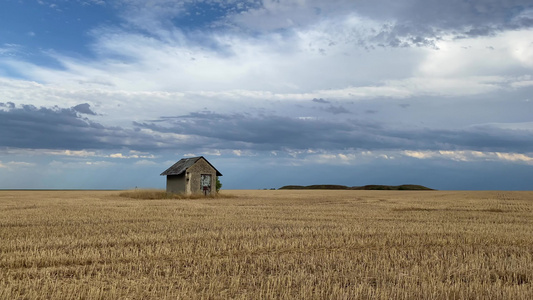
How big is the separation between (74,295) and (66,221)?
13.3 metres

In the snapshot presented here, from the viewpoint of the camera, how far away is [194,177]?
46.2 meters

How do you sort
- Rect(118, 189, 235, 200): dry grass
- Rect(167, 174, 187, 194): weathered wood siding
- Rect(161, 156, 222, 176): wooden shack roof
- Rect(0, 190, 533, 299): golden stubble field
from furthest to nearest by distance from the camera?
Rect(161, 156, 222, 176): wooden shack roof < Rect(167, 174, 187, 194): weathered wood siding < Rect(118, 189, 235, 200): dry grass < Rect(0, 190, 533, 299): golden stubble field

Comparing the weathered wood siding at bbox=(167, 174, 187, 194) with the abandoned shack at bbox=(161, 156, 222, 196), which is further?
the weathered wood siding at bbox=(167, 174, 187, 194)

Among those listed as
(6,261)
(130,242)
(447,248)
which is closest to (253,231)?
(130,242)

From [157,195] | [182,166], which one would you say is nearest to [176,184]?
[182,166]

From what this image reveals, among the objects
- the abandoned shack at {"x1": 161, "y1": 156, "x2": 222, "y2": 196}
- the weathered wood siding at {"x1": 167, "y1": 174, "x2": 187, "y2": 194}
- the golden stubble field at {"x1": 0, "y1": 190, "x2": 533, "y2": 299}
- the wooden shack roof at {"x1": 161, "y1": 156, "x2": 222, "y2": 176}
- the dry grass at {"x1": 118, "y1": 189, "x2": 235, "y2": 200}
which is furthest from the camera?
the wooden shack roof at {"x1": 161, "y1": 156, "x2": 222, "y2": 176}

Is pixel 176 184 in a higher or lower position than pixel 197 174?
lower

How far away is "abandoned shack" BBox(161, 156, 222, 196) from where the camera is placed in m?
45.8

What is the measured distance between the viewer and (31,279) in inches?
342

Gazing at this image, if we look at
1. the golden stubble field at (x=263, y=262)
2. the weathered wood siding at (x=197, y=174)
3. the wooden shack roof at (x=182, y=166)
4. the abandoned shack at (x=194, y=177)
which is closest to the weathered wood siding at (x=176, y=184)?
the abandoned shack at (x=194, y=177)

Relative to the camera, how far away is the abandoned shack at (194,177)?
45.8 meters

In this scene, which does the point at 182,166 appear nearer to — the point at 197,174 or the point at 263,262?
the point at 197,174

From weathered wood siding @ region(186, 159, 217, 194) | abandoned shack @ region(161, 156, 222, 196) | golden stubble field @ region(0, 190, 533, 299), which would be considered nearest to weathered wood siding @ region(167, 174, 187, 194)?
abandoned shack @ region(161, 156, 222, 196)

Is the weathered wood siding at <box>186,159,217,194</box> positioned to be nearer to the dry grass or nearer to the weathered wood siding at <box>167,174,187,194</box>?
the weathered wood siding at <box>167,174,187,194</box>
